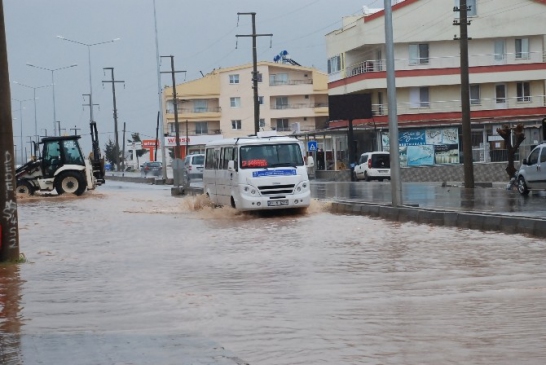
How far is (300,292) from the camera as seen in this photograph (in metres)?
12.3

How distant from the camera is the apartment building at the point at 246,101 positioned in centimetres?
10531

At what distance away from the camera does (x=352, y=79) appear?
237 feet

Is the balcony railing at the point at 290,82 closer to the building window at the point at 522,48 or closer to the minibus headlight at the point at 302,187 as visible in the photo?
the building window at the point at 522,48

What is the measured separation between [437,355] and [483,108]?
209ft

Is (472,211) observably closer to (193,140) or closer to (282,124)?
(282,124)

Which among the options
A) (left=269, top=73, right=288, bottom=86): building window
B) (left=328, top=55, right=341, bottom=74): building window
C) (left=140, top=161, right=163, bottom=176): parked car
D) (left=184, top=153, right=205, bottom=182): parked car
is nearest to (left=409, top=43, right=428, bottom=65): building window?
(left=328, top=55, right=341, bottom=74): building window

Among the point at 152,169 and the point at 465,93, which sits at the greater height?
the point at 465,93

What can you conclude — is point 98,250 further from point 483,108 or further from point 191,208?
point 483,108

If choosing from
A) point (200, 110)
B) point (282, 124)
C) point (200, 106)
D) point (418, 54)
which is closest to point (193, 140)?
point (200, 110)

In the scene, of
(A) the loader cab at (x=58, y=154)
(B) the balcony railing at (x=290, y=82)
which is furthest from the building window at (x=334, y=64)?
(A) the loader cab at (x=58, y=154)

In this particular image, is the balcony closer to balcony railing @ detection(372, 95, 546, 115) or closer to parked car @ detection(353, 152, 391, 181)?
balcony railing @ detection(372, 95, 546, 115)

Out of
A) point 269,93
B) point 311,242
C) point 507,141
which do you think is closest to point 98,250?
point 311,242

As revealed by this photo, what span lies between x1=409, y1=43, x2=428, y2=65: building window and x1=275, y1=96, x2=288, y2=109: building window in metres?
36.3

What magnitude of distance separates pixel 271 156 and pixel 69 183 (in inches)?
798
